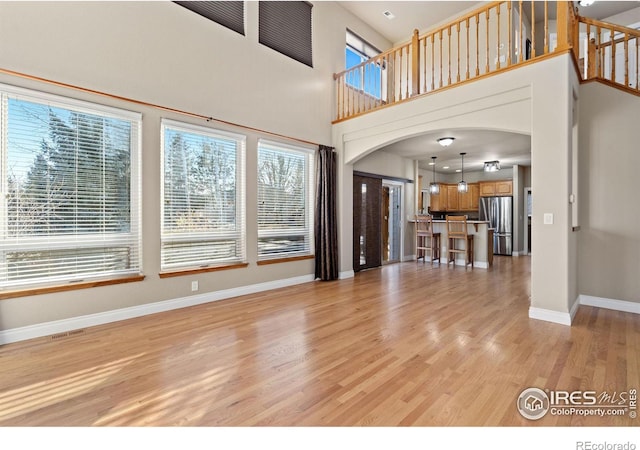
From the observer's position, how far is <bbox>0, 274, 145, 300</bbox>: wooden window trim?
2.83m

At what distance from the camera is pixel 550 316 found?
10.9ft

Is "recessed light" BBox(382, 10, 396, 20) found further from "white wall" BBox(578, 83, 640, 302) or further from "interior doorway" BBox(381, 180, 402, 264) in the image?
"white wall" BBox(578, 83, 640, 302)

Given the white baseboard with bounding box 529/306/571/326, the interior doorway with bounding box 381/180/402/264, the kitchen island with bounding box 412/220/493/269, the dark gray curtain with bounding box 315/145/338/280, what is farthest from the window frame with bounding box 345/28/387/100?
the white baseboard with bounding box 529/306/571/326

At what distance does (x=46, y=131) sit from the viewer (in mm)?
3025

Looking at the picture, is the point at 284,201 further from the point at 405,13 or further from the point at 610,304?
the point at 405,13

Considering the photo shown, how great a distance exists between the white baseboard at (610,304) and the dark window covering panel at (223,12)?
595cm

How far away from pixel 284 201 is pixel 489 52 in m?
3.86

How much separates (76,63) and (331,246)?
13.7 feet

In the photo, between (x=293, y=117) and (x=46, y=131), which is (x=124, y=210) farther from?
(x=293, y=117)

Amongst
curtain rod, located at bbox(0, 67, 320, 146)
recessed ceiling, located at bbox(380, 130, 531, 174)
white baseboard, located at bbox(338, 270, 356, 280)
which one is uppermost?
recessed ceiling, located at bbox(380, 130, 531, 174)

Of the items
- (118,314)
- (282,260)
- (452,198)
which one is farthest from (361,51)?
(118,314)

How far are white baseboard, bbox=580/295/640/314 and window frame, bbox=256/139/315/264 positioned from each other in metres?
3.90

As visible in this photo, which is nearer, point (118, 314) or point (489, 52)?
point (118, 314)

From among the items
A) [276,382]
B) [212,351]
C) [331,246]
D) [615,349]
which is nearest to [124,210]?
[212,351]
